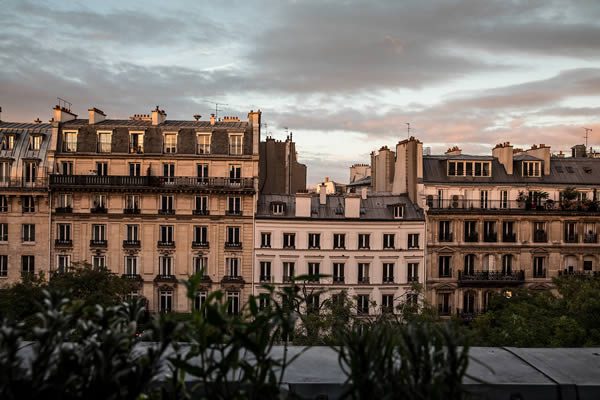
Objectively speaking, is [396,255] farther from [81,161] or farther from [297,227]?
[81,161]

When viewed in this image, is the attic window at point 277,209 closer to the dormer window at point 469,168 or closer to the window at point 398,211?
the window at point 398,211

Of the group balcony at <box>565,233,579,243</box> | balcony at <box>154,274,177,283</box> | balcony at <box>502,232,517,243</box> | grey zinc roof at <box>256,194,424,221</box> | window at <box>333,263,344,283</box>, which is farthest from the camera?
balcony at <box>565,233,579,243</box>

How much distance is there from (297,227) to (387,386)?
3808cm

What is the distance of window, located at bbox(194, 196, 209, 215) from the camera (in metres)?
41.7

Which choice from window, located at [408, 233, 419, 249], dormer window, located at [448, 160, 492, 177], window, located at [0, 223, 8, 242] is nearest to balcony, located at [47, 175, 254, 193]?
window, located at [0, 223, 8, 242]

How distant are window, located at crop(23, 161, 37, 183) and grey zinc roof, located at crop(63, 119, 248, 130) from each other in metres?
3.74

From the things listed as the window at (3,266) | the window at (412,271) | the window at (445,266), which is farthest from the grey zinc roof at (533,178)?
the window at (3,266)

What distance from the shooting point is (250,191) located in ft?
135

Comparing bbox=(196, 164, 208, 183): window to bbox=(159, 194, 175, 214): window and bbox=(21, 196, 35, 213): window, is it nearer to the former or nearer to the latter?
bbox=(159, 194, 175, 214): window

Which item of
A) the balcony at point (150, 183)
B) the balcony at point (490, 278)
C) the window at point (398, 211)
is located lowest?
the balcony at point (490, 278)

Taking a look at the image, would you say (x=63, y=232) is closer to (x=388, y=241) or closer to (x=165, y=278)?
(x=165, y=278)

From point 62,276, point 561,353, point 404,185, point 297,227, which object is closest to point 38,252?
point 62,276

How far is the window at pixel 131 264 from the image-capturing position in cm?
4125

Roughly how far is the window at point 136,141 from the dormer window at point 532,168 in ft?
99.2
